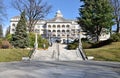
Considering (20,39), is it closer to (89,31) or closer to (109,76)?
(89,31)

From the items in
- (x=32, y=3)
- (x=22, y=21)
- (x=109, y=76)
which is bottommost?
(x=109, y=76)

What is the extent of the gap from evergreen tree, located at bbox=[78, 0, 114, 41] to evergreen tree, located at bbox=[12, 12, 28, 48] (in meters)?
10.8

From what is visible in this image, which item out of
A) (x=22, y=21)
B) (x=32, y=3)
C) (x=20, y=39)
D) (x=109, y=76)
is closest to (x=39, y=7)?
(x=32, y=3)

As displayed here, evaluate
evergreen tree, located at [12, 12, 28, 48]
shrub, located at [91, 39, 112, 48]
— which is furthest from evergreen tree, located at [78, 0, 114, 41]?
evergreen tree, located at [12, 12, 28, 48]

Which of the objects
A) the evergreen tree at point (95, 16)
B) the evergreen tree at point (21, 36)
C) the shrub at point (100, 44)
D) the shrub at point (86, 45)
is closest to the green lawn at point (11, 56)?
the shrub at point (86, 45)

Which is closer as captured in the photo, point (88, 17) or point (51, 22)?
point (88, 17)

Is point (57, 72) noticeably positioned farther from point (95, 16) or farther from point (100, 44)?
point (95, 16)

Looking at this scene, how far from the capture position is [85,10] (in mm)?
44875

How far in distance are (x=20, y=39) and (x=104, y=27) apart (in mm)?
14928

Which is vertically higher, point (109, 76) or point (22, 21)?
point (22, 21)

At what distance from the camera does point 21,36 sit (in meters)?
51.3

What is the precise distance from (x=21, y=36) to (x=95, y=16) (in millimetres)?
14630

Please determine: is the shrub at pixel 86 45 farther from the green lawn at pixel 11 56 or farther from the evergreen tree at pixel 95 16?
the green lawn at pixel 11 56

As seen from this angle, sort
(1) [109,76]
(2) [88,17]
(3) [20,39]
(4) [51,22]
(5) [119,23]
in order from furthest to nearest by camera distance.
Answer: (4) [51,22] < (5) [119,23] < (3) [20,39] < (2) [88,17] < (1) [109,76]
